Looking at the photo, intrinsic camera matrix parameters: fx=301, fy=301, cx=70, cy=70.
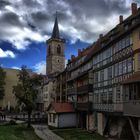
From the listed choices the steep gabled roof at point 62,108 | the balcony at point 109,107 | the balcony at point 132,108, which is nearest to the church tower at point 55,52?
the steep gabled roof at point 62,108

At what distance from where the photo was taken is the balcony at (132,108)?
2973 cm

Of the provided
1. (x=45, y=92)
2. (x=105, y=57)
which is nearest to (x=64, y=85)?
(x=45, y=92)

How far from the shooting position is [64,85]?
76438 millimetres

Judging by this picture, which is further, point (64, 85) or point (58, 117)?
point (64, 85)

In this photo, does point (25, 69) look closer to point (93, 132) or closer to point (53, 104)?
point (53, 104)

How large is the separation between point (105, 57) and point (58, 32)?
308ft

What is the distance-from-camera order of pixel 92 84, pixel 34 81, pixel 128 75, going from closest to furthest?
pixel 128 75 → pixel 92 84 → pixel 34 81

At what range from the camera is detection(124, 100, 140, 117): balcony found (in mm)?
29734

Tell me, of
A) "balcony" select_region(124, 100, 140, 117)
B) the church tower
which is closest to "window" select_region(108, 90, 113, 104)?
"balcony" select_region(124, 100, 140, 117)

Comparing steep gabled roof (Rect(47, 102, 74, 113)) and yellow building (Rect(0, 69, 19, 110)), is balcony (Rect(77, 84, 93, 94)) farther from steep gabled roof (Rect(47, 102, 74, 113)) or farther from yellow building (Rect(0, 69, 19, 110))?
yellow building (Rect(0, 69, 19, 110))

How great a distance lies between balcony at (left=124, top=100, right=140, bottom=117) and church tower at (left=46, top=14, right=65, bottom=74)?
94.7m

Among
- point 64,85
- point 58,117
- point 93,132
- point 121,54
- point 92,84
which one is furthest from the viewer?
→ point 64,85

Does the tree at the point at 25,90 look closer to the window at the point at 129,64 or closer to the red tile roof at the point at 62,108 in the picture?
the red tile roof at the point at 62,108

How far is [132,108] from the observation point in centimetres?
3091
